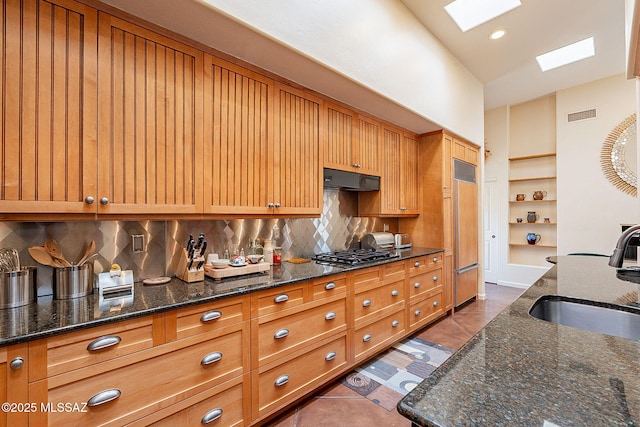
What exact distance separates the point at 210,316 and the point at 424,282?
249 centimetres

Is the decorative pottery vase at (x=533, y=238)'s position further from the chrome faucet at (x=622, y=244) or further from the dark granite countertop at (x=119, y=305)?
the dark granite countertop at (x=119, y=305)

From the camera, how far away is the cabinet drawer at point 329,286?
6.72 ft

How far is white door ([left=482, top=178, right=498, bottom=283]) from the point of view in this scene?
5.62 metres

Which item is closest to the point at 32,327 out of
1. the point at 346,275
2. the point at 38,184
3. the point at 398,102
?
the point at 38,184

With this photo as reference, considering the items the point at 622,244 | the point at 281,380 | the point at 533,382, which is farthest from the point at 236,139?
the point at 622,244

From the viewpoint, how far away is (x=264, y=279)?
1905 millimetres

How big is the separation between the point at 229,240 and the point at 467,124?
3.59 m

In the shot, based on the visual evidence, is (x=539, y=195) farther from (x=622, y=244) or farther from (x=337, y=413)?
(x=337, y=413)

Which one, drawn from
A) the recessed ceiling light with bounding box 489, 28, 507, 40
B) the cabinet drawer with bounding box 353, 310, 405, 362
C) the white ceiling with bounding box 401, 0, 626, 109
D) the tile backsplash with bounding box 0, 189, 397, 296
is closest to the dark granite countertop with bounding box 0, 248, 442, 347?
the tile backsplash with bounding box 0, 189, 397, 296

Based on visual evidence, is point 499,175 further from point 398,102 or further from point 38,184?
point 38,184

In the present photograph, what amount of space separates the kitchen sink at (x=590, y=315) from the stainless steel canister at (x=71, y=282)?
2146 millimetres

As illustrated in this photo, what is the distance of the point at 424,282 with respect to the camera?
10.6ft

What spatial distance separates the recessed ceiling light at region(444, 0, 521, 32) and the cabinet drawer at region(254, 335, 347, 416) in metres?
3.34

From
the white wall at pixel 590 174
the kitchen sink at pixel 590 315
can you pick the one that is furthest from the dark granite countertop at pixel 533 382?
the white wall at pixel 590 174
